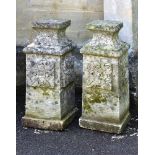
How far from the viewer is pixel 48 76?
13.6ft

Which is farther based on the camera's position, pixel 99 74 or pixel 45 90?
pixel 45 90

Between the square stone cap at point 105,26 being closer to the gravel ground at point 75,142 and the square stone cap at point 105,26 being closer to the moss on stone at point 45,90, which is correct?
the moss on stone at point 45,90

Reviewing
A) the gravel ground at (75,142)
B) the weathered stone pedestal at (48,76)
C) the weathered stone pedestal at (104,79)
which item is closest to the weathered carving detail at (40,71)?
the weathered stone pedestal at (48,76)

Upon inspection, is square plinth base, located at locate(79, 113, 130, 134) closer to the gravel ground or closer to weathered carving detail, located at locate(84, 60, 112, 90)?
the gravel ground

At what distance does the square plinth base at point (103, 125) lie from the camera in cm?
410

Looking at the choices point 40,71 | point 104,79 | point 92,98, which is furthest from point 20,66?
point 104,79

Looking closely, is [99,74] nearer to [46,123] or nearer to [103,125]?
[103,125]

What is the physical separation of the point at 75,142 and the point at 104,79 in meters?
0.64

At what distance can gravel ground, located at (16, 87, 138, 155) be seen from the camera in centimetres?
378

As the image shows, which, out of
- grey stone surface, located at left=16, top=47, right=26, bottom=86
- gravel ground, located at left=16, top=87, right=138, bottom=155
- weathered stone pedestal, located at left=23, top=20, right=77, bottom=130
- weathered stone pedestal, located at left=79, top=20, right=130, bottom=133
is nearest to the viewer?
gravel ground, located at left=16, top=87, right=138, bottom=155

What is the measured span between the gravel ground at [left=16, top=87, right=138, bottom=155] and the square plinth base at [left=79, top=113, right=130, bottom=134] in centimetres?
4

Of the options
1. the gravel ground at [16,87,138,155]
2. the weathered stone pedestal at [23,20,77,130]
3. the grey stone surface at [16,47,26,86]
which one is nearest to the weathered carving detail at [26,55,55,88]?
the weathered stone pedestal at [23,20,77,130]

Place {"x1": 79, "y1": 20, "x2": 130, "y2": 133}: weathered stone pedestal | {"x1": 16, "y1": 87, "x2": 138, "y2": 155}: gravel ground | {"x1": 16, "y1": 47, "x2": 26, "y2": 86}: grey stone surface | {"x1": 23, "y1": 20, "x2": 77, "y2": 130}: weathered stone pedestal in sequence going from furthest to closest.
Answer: {"x1": 16, "y1": 47, "x2": 26, "y2": 86}: grey stone surface → {"x1": 23, "y1": 20, "x2": 77, "y2": 130}: weathered stone pedestal → {"x1": 79, "y1": 20, "x2": 130, "y2": 133}: weathered stone pedestal → {"x1": 16, "y1": 87, "x2": 138, "y2": 155}: gravel ground
